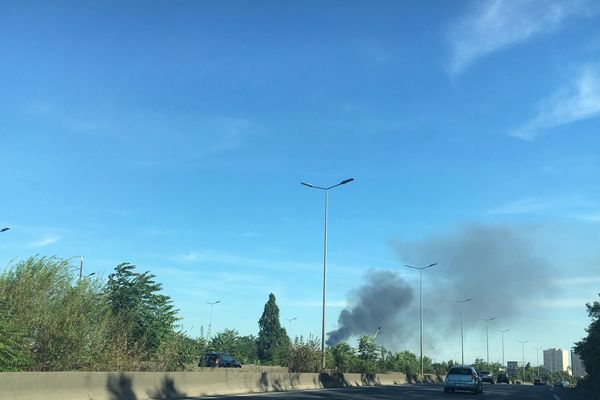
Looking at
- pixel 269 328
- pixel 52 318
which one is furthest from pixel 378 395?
pixel 269 328

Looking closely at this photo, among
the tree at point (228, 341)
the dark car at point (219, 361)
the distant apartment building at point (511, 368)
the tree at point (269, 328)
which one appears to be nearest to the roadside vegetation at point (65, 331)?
the dark car at point (219, 361)

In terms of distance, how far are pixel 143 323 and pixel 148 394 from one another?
535 inches

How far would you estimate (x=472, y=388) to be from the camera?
119 feet

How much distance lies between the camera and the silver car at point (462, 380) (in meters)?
36.2

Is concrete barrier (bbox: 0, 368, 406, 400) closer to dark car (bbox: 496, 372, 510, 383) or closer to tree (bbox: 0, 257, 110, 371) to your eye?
tree (bbox: 0, 257, 110, 371)

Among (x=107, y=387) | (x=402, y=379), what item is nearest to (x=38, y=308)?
(x=107, y=387)

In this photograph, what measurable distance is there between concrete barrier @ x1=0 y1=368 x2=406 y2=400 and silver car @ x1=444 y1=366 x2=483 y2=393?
8.81 meters

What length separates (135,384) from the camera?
20.6m

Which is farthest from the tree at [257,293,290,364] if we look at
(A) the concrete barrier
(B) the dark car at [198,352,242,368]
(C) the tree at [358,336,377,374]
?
(A) the concrete barrier

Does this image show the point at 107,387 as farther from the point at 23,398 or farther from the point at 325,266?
the point at 325,266

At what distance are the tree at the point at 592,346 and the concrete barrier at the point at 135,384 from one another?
60.4 ft

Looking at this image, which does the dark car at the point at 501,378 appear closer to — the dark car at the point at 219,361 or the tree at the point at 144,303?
the dark car at the point at 219,361

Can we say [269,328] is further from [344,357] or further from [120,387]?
[120,387]

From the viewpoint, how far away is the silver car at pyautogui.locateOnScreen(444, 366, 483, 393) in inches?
1427
